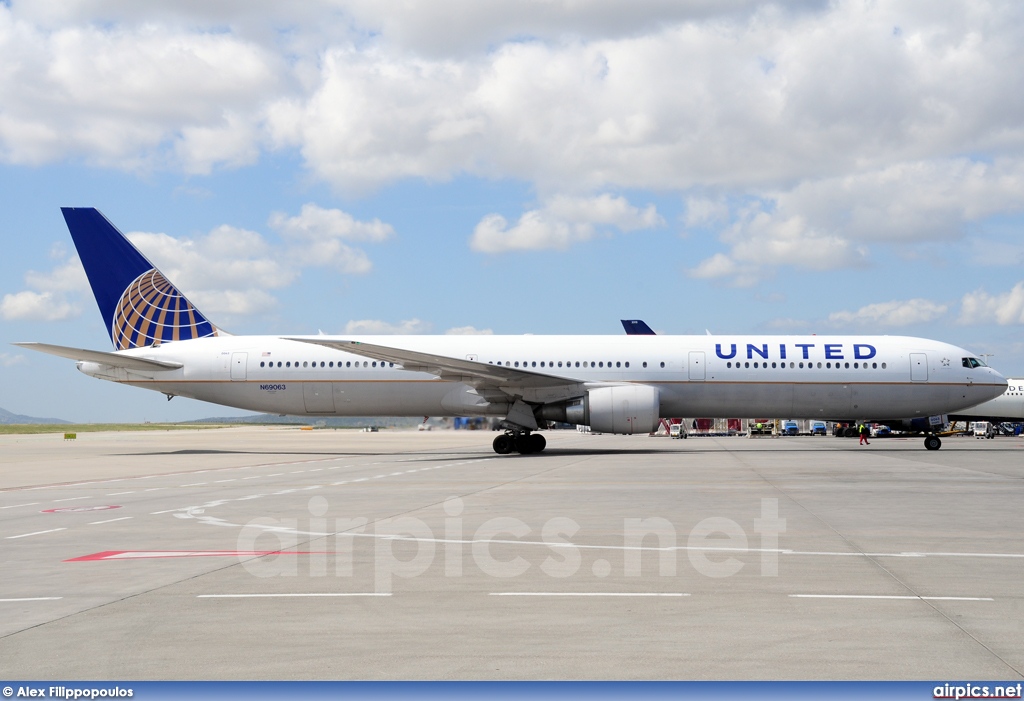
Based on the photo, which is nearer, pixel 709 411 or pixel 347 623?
pixel 347 623

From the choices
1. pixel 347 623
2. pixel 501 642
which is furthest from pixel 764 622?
pixel 347 623

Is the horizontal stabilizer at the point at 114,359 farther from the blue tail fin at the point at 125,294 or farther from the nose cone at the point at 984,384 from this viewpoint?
the nose cone at the point at 984,384

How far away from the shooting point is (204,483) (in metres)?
20.2

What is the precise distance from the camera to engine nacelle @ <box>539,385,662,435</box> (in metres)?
30.2

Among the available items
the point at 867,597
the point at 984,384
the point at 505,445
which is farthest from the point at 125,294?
the point at 867,597

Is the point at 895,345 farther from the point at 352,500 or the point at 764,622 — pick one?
the point at 764,622

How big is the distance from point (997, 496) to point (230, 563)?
522 inches

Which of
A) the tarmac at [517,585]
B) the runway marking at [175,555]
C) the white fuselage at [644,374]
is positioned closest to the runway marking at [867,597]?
the tarmac at [517,585]

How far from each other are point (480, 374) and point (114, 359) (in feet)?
45.9

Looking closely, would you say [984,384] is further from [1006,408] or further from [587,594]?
[1006,408]

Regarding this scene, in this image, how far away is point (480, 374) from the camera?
29.8 m

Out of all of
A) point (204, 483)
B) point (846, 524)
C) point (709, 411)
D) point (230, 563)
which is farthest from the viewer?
point (709, 411)

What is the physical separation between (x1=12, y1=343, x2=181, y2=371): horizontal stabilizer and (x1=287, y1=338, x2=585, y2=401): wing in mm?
7126

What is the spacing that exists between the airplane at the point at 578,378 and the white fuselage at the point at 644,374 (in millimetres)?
37
